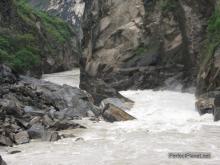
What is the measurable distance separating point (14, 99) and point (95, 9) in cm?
2453

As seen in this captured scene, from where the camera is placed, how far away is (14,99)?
33.5 m

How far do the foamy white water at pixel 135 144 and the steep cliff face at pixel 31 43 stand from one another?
29.8 meters

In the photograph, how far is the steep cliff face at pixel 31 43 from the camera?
63.7m

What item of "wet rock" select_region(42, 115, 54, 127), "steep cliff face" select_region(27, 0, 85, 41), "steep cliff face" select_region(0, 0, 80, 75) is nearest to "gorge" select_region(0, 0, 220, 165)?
"wet rock" select_region(42, 115, 54, 127)

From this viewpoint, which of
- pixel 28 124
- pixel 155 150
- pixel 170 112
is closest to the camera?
pixel 155 150

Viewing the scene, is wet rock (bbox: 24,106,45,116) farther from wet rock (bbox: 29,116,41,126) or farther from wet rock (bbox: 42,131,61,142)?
wet rock (bbox: 42,131,61,142)

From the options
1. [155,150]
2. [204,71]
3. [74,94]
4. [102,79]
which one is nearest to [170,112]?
[204,71]

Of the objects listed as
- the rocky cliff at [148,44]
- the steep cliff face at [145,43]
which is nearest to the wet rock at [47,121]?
the rocky cliff at [148,44]

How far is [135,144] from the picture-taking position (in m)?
22.2

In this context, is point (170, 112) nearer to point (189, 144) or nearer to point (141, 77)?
point (189, 144)

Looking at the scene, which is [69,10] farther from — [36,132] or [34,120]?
[36,132]

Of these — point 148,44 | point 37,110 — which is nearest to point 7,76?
point 37,110

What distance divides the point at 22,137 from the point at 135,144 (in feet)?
20.0

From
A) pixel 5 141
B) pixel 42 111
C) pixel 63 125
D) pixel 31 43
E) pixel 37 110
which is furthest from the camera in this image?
pixel 31 43
